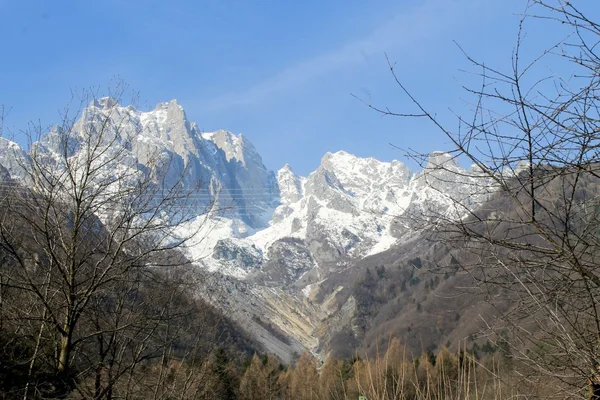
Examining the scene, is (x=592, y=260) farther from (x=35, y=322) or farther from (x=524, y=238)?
(x=35, y=322)

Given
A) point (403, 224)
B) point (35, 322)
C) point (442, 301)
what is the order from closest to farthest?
point (403, 224) < point (35, 322) < point (442, 301)

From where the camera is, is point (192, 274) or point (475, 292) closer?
point (475, 292)

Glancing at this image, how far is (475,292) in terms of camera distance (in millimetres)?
3637

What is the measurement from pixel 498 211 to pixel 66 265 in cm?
492

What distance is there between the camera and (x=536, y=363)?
11.5 ft

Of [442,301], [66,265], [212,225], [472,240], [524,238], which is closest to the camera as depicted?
[472,240]

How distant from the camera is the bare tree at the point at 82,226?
233 inches

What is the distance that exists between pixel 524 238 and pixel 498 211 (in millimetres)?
251

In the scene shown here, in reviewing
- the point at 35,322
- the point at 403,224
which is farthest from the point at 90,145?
the point at 403,224

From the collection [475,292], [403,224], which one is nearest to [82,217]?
[403,224]

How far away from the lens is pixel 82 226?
263 inches

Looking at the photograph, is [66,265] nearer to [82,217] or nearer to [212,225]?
[82,217]

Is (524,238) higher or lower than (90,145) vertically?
lower

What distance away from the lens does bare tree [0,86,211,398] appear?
5910 mm
